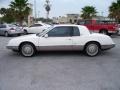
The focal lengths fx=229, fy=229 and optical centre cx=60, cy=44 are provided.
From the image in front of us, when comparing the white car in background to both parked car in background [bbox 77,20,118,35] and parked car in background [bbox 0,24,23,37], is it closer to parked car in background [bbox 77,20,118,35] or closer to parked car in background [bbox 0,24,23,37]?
parked car in background [bbox 0,24,23,37]

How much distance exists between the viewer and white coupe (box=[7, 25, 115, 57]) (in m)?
10.0

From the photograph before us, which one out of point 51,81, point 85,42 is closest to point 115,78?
point 51,81

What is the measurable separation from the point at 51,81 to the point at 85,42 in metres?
4.19

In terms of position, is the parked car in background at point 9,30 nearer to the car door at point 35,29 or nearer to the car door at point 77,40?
the car door at point 35,29

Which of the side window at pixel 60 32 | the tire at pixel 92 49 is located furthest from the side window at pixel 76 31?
the tire at pixel 92 49

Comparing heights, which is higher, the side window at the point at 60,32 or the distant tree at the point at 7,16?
the distant tree at the point at 7,16

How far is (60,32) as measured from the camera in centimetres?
1020

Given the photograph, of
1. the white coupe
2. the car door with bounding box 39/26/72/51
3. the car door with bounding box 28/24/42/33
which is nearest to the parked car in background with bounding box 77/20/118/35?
the car door with bounding box 28/24/42/33

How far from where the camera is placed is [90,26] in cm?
2267

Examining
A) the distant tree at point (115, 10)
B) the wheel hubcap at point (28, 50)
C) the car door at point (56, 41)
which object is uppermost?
the distant tree at point (115, 10)

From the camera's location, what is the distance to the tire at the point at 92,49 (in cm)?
1012

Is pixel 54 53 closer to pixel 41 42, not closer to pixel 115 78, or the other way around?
pixel 41 42

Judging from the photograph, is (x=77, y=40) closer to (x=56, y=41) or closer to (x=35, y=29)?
(x=56, y=41)

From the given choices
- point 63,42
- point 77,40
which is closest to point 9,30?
point 63,42
